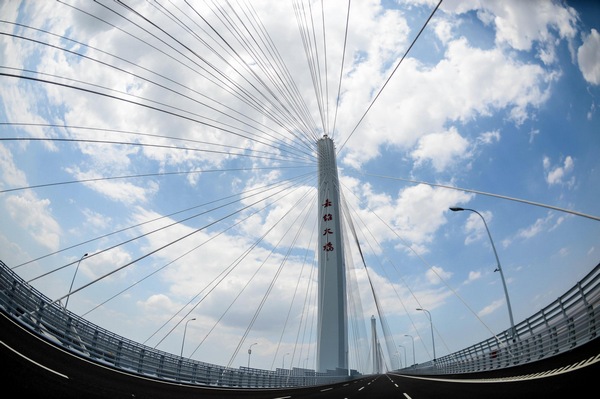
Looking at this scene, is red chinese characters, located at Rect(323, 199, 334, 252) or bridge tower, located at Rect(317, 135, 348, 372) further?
red chinese characters, located at Rect(323, 199, 334, 252)

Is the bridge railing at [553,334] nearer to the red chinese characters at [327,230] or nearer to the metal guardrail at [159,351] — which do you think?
the metal guardrail at [159,351]

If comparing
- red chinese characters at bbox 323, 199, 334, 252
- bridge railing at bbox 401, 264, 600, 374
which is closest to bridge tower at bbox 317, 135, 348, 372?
red chinese characters at bbox 323, 199, 334, 252

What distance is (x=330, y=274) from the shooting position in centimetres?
3072

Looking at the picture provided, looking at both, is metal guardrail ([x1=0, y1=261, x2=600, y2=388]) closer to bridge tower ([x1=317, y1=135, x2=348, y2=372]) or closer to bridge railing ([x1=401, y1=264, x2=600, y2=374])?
bridge railing ([x1=401, y1=264, x2=600, y2=374])

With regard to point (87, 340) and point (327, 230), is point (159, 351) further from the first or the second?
point (327, 230)

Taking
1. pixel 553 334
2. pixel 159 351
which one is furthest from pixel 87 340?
pixel 553 334

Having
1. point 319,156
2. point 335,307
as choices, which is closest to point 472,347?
point 335,307

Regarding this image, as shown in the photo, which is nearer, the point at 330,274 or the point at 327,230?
the point at 330,274

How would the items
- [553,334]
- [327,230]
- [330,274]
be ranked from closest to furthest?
1. [553,334]
2. [330,274]
3. [327,230]

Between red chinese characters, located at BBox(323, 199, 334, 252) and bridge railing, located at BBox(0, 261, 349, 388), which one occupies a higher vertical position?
red chinese characters, located at BBox(323, 199, 334, 252)

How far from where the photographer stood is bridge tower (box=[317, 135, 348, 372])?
29.0m

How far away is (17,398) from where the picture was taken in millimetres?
4957

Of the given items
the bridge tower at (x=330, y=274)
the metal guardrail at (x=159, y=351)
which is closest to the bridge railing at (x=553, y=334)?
the metal guardrail at (x=159, y=351)

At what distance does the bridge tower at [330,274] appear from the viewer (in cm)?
2897
